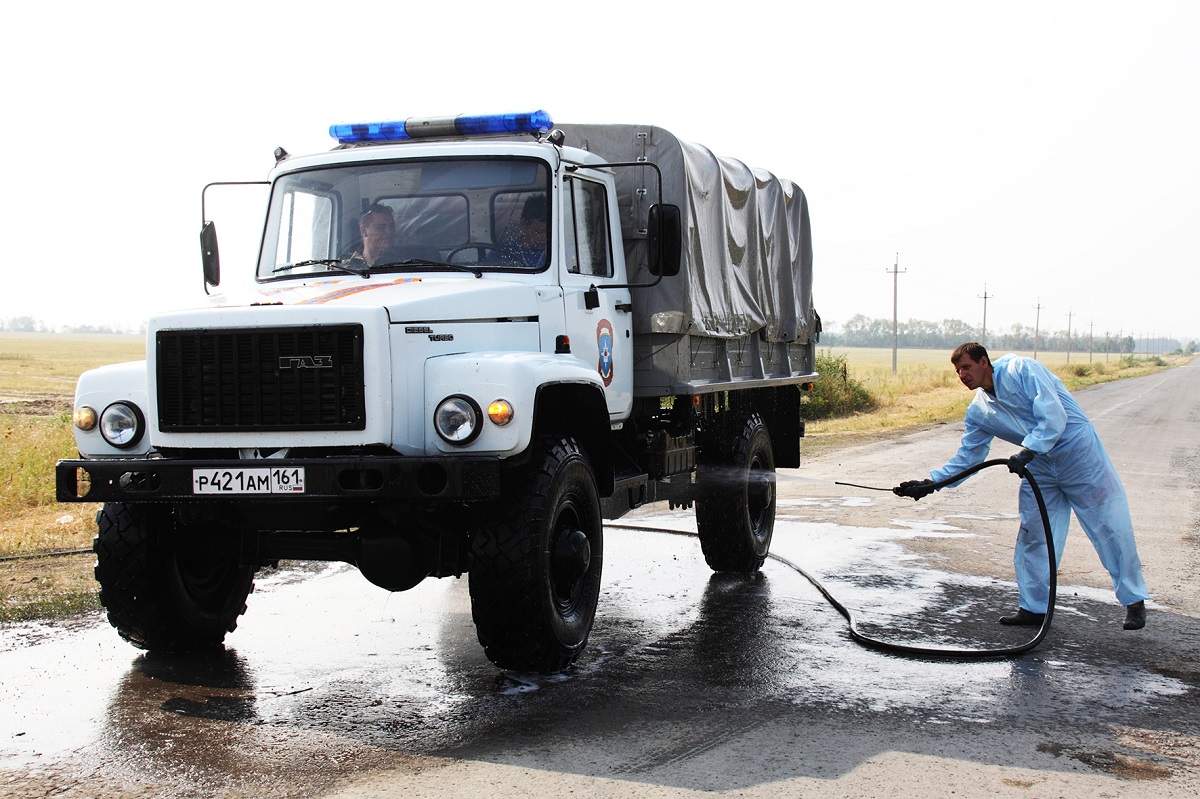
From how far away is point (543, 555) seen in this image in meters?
5.77

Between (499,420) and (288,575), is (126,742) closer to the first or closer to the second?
(499,420)

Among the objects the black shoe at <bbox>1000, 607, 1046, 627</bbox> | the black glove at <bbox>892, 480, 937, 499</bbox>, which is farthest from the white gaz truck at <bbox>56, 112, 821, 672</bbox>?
the black shoe at <bbox>1000, 607, 1046, 627</bbox>

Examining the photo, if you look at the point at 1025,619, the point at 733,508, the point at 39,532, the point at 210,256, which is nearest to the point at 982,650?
the point at 1025,619

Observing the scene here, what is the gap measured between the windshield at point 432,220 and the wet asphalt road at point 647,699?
7.08 ft

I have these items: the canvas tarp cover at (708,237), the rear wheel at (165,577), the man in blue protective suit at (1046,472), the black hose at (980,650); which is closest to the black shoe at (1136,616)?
the man in blue protective suit at (1046,472)

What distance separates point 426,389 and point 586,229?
6.44 feet

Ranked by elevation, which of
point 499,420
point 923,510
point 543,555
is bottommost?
point 923,510

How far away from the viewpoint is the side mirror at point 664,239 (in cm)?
696

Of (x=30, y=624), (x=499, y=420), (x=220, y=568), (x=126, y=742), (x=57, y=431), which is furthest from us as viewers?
(x=57, y=431)

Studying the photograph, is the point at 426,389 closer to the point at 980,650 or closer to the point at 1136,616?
the point at 980,650

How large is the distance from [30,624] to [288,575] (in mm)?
2076

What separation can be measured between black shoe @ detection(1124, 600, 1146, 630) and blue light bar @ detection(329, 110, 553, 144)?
4.39 m

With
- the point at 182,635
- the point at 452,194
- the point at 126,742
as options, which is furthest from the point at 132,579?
the point at 452,194

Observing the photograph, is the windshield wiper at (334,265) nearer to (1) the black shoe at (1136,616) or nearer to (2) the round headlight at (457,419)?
(2) the round headlight at (457,419)
